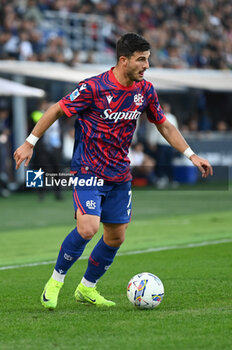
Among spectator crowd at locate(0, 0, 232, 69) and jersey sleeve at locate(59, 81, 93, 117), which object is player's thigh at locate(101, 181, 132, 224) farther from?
spectator crowd at locate(0, 0, 232, 69)

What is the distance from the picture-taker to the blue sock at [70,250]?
6.42 metres

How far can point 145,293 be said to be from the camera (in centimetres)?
636

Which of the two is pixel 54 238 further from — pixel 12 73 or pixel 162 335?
pixel 12 73

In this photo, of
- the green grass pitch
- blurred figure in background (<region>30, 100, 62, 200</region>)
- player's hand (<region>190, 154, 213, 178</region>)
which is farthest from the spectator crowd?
player's hand (<region>190, 154, 213, 178</region>)

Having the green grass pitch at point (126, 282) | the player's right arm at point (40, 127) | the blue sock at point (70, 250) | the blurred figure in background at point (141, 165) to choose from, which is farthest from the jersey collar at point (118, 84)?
the blurred figure in background at point (141, 165)

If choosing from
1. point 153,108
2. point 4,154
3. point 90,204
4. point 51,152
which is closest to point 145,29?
point 4,154

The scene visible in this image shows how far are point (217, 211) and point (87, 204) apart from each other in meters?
10.3

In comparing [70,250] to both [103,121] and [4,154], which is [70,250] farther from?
[4,154]

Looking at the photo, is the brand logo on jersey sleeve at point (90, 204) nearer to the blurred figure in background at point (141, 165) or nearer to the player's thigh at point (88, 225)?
the player's thigh at point (88, 225)

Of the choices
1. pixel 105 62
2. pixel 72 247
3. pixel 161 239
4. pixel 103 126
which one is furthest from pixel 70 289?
pixel 105 62

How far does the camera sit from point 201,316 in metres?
5.99

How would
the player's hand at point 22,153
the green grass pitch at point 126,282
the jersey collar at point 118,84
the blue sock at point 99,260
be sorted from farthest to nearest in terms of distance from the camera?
the blue sock at point 99,260 → the jersey collar at point 118,84 → the player's hand at point 22,153 → the green grass pitch at point 126,282

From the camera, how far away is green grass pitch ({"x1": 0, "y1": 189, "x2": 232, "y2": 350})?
5.27 metres

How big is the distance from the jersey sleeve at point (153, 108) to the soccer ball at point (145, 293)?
141 centimetres
